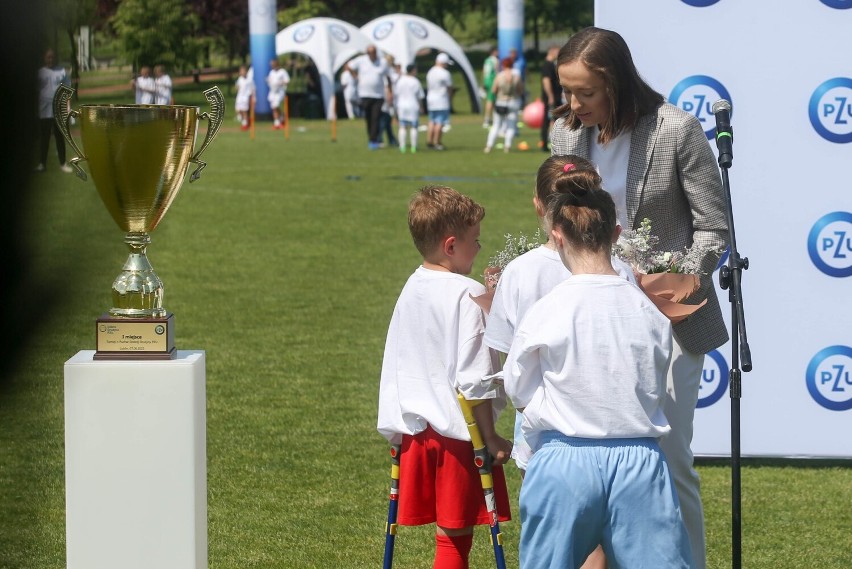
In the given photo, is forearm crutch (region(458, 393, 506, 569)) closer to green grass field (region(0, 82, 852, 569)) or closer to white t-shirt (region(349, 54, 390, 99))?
green grass field (region(0, 82, 852, 569))

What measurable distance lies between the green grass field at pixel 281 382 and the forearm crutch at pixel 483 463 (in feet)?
3.28

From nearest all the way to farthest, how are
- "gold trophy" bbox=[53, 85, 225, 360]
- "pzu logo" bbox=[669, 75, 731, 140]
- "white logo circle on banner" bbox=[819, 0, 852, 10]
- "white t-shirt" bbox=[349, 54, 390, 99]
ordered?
"gold trophy" bbox=[53, 85, 225, 360] < "white logo circle on banner" bbox=[819, 0, 852, 10] < "pzu logo" bbox=[669, 75, 731, 140] < "white t-shirt" bbox=[349, 54, 390, 99]

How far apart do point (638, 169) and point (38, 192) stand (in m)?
2.86

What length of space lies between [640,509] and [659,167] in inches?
42.6

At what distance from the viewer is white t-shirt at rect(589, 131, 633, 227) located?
3.71 metres

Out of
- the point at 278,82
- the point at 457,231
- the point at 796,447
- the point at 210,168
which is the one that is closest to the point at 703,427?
the point at 796,447

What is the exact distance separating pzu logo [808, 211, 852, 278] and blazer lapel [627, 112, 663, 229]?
66.1 inches

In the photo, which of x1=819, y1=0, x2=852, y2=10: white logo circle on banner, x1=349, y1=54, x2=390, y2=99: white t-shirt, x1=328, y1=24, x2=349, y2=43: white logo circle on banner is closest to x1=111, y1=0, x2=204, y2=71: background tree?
x1=819, y1=0, x2=852, y2=10: white logo circle on banner

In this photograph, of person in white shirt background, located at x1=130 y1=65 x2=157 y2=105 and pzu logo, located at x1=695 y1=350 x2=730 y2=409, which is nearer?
person in white shirt background, located at x1=130 y1=65 x2=157 y2=105

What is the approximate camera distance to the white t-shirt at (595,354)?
9.91ft

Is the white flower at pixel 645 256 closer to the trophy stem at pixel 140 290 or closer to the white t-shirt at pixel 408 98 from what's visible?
the trophy stem at pixel 140 290

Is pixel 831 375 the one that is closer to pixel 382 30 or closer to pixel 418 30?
pixel 418 30

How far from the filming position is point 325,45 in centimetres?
3616

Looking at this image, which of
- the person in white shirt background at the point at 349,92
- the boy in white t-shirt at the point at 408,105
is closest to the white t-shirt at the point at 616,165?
the boy in white t-shirt at the point at 408,105
